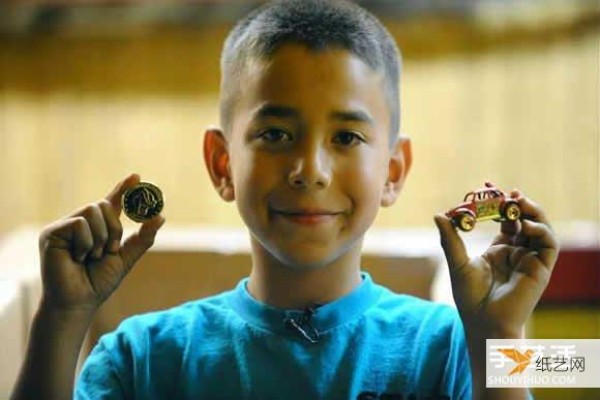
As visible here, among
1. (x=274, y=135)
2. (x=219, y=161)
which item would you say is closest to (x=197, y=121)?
(x=219, y=161)

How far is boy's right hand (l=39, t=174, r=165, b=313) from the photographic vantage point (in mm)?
642

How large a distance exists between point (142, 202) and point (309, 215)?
11cm

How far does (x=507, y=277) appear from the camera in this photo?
66 centimetres

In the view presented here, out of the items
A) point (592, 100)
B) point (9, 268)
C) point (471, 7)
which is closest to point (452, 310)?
point (9, 268)

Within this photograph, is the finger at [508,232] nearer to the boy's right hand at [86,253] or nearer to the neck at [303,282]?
the neck at [303,282]

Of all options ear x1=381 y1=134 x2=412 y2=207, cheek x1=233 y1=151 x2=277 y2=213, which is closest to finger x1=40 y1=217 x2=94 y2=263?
cheek x1=233 y1=151 x2=277 y2=213

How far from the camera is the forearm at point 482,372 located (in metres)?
0.65

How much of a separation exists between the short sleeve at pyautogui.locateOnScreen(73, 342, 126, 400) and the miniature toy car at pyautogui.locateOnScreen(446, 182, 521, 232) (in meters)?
0.29

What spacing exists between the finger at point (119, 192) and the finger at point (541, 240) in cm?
26

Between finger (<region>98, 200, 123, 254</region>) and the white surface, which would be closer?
finger (<region>98, 200, 123, 254</region>)

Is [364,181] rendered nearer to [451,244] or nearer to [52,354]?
[451,244]

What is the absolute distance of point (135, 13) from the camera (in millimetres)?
1831

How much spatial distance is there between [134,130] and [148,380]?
91cm

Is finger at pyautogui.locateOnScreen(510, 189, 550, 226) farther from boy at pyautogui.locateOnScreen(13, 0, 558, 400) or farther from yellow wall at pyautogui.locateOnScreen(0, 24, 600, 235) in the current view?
yellow wall at pyautogui.locateOnScreen(0, 24, 600, 235)
